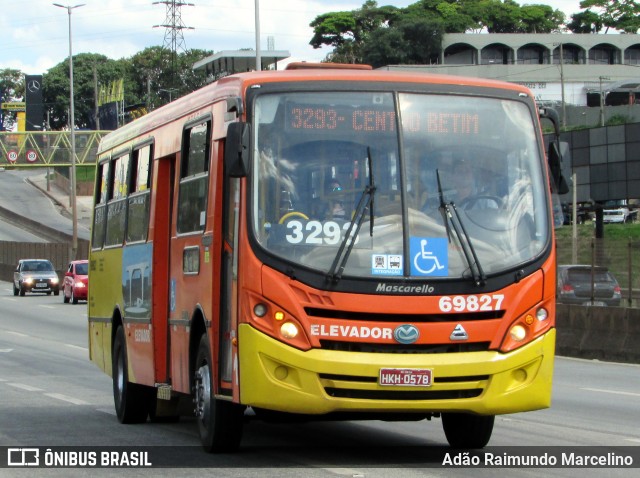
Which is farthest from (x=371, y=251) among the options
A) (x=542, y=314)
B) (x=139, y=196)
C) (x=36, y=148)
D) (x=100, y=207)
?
(x=36, y=148)

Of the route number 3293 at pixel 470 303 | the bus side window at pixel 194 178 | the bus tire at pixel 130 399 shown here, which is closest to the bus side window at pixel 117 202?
the bus tire at pixel 130 399

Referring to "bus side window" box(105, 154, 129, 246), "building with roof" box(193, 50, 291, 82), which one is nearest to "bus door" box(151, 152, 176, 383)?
"bus side window" box(105, 154, 129, 246)

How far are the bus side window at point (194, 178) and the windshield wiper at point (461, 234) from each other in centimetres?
205

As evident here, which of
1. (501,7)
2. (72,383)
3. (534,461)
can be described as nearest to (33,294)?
(72,383)

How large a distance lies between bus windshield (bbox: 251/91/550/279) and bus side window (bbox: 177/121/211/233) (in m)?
1.20

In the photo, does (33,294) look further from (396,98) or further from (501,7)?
(501,7)

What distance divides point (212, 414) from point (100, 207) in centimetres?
638

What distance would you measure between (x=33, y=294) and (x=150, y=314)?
46.5 metres

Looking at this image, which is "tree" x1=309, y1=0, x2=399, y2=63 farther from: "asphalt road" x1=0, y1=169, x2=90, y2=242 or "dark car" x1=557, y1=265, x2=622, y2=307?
"dark car" x1=557, y1=265, x2=622, y2=307

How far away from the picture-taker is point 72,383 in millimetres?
19172

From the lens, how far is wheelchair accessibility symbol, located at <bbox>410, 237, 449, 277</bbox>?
955 centimetres

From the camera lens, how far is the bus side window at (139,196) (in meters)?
13.2

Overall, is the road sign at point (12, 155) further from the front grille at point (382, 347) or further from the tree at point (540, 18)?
the tree at point (540, 18)

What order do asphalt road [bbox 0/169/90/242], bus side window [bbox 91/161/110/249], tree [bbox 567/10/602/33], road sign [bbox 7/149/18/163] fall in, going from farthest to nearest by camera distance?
1. tree [bbox 567/10/602/33]
2. asphalt road [bbox 0/169/90/242]
3. road sign [bbox 7/149/18/163]
4. bus side window [bbox 91/161/110/249]
